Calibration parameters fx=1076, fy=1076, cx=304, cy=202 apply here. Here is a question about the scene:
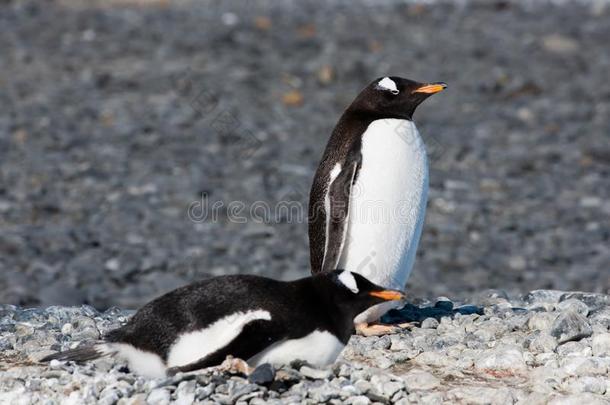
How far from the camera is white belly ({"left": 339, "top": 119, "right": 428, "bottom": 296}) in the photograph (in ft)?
18.3

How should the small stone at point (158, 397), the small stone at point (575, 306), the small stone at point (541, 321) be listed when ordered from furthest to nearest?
the small stone at point (575, 306), the small stone at point (541, 321), the small stone at point (158, 397)

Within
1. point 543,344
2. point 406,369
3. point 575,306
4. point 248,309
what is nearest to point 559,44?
point 575,306

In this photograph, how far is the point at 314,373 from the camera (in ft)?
14.2

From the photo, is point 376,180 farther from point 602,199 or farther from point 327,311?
point 602,199

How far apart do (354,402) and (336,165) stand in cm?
175

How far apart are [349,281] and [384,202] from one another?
1161mm

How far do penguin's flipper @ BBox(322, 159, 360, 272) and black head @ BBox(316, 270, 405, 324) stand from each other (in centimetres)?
111

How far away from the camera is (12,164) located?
459 inches

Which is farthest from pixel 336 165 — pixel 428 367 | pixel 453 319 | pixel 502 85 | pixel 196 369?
pixel 502 85

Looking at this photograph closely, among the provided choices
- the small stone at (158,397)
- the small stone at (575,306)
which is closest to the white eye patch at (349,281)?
the small stone at (158,397)

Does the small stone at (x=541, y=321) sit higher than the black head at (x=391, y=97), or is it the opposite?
the black head at (x=391, y=97)

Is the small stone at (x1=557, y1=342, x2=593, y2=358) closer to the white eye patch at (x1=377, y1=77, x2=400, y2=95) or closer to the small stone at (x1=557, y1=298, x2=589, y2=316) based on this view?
the small stone at (x1=557, y1=298, x2=589, y2=316)

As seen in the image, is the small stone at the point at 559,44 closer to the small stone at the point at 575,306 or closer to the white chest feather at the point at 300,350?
the small stone at the point at 575,306

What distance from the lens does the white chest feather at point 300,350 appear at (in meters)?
4.32
